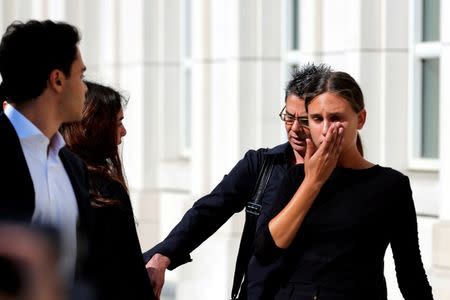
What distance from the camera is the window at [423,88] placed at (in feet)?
27.0

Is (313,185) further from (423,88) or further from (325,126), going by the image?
(423,88)

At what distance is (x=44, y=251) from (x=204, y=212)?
305cm

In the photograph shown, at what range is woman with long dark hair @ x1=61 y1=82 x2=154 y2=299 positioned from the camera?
309cm

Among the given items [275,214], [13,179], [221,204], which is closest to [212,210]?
[221,204]

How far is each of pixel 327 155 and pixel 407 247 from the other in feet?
1.45

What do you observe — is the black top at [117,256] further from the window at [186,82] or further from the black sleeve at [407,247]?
the window at [186,82]

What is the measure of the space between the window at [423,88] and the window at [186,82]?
12.8 feet

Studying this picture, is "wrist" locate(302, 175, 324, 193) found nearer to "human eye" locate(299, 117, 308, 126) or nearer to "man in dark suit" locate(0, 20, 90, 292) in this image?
"human eye" locate(299, 117, 308, 126)

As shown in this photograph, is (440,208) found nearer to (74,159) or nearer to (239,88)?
(239,88)

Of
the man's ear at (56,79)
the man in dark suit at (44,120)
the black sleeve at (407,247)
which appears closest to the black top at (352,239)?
the black sleeve at (407,247)

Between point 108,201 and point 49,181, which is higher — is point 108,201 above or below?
below

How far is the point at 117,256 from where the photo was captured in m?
3.09

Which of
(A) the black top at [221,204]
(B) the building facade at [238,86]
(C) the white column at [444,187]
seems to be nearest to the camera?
(A) the black top at [221,204]

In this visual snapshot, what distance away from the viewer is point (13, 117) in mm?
2521
